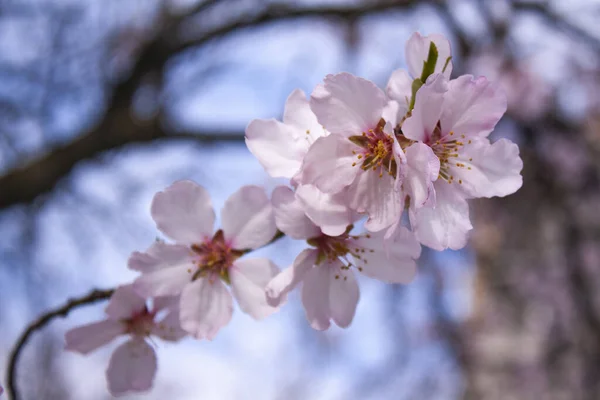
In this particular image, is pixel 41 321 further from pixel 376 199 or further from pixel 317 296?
pixel 376 199

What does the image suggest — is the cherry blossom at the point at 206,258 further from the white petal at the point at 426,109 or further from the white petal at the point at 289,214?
the white petal at the point at 426,109

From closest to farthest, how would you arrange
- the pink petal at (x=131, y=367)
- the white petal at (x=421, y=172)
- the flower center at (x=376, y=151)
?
the white petal at (x=421, y=172)
the flower center at (x=376, y=151)
the pink petal at (x=131, y=367)

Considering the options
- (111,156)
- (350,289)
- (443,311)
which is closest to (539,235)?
(443,311)

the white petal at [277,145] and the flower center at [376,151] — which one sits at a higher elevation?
the white petal at [277,145]

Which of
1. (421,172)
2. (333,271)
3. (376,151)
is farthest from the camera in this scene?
(333,271)

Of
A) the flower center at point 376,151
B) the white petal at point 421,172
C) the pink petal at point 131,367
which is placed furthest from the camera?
the pink petal at point 131,367

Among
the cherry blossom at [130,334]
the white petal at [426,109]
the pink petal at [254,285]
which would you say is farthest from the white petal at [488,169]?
the cherry blossom at [130,334]

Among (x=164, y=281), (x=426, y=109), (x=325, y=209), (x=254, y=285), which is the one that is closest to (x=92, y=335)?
(x=164, y=281)
